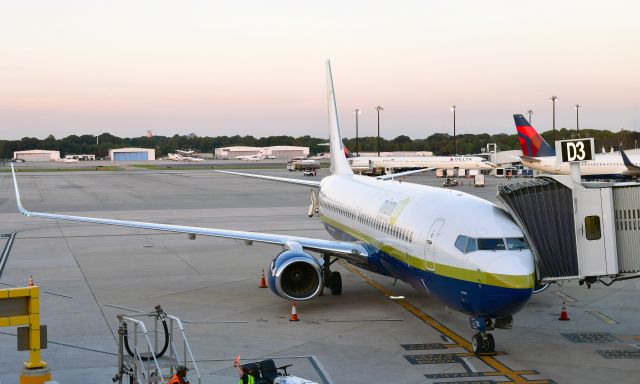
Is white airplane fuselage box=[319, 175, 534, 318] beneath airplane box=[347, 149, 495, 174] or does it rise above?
beneath

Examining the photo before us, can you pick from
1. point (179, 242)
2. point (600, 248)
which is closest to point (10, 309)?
point (600, 248)

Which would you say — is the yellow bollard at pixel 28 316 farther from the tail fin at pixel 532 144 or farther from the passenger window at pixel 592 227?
the tail fin at pixel 532 144

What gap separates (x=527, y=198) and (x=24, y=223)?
39507mm

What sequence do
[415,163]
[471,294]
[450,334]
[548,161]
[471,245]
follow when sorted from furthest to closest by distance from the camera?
[415,163]
[548,161]
[450,334]
[471,245]
[471,294]

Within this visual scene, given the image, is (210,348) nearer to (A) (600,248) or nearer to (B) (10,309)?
(B) (10,309)

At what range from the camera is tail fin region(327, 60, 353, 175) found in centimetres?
3628

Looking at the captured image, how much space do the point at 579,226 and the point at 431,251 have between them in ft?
11.5

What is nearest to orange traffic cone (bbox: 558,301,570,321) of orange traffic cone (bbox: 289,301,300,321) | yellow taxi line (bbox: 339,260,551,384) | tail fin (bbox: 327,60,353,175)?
yellow taxi line (bbox: 339,260,551,384)

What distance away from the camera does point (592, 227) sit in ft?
60.5

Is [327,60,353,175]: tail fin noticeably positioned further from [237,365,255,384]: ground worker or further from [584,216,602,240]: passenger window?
[237,365,255,384]: ground worker

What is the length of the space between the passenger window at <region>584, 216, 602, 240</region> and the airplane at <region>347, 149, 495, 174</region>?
3835 inches

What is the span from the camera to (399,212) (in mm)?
22531

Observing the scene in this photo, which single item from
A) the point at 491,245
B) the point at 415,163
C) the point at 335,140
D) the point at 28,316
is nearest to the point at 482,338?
the point at 491,245

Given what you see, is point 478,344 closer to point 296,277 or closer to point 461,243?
point 461,243
